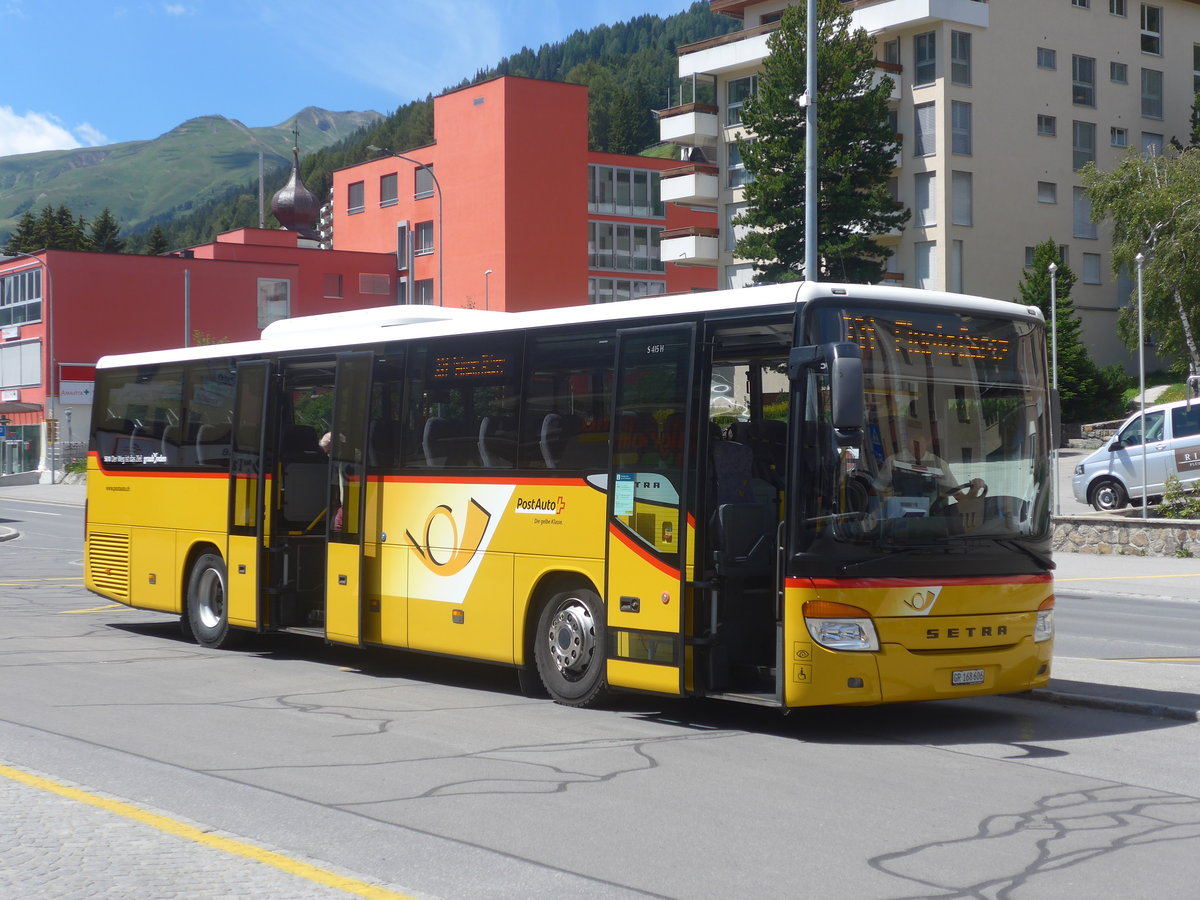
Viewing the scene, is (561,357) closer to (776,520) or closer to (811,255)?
(776,520)

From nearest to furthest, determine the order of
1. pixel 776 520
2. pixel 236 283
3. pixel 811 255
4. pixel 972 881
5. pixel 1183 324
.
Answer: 1. pixel 972 881
2. pixel 776 520
3. pixel 811 255
4. pixel 1183 324
5. pixel 236 283

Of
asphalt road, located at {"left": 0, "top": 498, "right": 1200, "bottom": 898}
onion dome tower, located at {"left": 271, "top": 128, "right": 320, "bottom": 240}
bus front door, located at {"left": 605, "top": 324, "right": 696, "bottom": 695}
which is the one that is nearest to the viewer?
asphalt road, located at {"left": 0, "top": 498, "right": 1200, "bottom": 898}

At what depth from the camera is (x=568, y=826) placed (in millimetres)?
6918

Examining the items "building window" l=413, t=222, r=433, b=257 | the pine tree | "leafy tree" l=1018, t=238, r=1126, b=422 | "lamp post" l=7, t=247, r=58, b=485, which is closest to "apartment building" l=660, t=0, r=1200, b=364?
"leafy tree" l=1018, t=238, r=1126, b=422

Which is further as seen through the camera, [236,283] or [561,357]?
[236,283]

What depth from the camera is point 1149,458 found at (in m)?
30.1

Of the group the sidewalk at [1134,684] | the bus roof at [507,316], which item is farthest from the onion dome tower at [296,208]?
the sidewalk at [1134,684]

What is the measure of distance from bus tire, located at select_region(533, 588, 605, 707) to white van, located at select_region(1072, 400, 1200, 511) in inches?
837

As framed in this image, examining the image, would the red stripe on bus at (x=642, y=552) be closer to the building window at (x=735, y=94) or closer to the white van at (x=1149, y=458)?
the white van at (x=1149, y=458)

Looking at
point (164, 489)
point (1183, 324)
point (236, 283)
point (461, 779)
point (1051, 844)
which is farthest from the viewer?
point (236, 283)

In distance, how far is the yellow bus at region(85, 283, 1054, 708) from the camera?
920cm

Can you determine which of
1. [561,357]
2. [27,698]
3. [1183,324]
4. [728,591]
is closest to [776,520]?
[728,591]

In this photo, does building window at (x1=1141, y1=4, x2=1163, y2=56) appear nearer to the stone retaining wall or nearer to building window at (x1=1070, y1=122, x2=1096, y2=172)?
building window at (x1=1070, y1=122, x2=1096, y2=172)

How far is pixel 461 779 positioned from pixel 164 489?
8.83m
